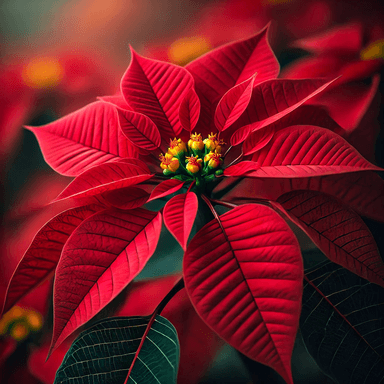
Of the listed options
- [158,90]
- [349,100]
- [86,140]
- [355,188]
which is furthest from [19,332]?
[349,100]

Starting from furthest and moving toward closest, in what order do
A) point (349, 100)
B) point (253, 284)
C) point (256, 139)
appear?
point (349, 100) < point (256, 139) < point (253, 284)

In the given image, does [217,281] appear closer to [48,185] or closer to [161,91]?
[161,91]

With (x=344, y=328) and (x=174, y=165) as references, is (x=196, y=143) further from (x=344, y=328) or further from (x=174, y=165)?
→ (x=344, y=328)

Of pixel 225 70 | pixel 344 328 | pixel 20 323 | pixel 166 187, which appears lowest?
pixel 344 328

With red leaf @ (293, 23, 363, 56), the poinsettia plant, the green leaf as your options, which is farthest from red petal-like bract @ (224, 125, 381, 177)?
red leaf @ (293, 23, 363, 56)

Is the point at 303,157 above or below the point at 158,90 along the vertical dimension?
below

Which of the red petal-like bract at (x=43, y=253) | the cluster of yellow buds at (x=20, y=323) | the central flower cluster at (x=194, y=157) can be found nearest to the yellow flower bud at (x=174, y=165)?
the central flower cluster at (x=194, y=157)

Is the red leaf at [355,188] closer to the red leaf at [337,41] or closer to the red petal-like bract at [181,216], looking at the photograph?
the red petal-like bract at [181,216]
